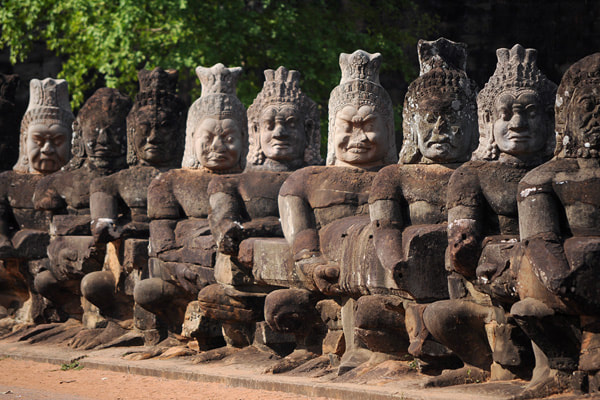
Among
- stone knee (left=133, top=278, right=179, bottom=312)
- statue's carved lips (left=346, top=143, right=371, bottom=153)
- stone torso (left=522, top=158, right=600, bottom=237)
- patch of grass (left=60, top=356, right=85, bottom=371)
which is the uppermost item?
statue's carved lips (left=346, top=143, right=371, bottom=153)

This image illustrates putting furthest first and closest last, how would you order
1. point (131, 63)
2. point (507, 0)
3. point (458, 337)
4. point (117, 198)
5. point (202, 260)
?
point (507, 0) < point (131, 63) < point (117, 198) < point (202, 260) < point (458, 337)

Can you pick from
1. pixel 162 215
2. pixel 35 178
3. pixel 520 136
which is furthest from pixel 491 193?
pixel 35 178

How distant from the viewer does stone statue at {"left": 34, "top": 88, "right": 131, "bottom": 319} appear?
12766 mm

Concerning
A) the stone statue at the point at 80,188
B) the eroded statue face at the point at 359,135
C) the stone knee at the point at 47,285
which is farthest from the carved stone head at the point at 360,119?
the stone knee at the point at 47,285

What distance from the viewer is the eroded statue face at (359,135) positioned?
10.1m

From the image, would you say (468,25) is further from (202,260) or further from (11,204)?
(202,260)

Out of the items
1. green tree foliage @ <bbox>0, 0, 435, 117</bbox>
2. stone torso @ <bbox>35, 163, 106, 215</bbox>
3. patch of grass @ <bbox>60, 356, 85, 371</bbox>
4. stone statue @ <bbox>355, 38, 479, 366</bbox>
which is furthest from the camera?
green tree foliage @ <bbox>0, 0, 435, 117</bbox>

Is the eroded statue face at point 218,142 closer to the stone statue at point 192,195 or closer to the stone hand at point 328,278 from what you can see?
the stone statue at point 192,195

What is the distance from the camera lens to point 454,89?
923 centimetres

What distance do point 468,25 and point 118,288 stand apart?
9997mm

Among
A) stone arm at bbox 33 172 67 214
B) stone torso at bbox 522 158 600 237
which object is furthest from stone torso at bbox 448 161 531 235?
stone arm at bbox 33 172 67 214

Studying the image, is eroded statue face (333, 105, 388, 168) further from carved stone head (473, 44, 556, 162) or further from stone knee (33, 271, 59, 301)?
stone knee (33, 271, 59, 301)

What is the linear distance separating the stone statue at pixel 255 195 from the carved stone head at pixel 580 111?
3.34 metres

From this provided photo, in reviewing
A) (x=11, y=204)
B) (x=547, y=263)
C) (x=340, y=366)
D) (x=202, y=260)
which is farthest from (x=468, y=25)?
(x=547, y=263)
